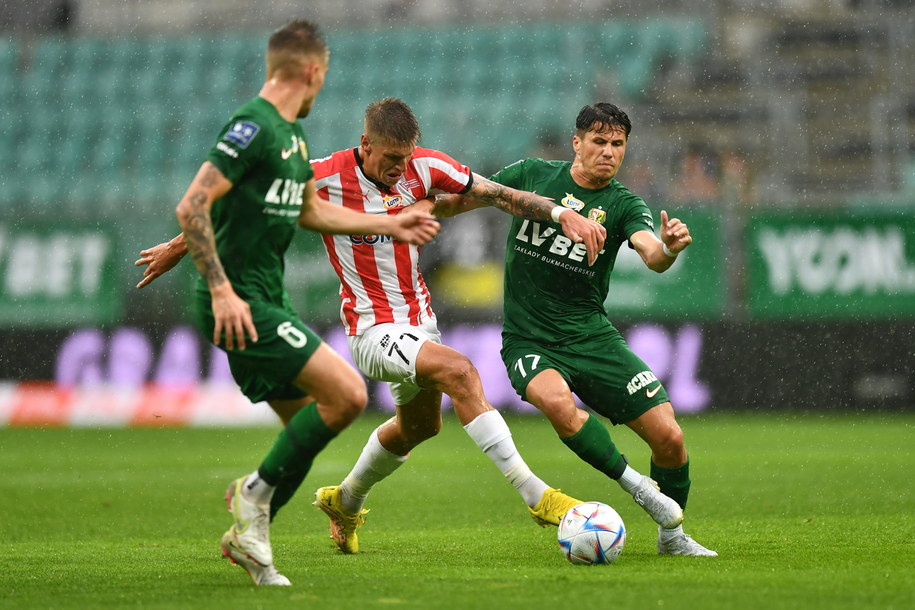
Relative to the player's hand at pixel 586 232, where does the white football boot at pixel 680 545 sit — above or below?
below

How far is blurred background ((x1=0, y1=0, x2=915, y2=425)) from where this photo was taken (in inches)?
627

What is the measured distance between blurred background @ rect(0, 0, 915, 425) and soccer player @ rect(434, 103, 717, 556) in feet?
28.4

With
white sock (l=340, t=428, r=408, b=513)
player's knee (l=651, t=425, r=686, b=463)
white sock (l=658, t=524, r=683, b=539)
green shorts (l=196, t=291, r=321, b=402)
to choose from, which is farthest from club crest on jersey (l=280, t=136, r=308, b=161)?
white sock (l=658, t=524, r=683, b=539)

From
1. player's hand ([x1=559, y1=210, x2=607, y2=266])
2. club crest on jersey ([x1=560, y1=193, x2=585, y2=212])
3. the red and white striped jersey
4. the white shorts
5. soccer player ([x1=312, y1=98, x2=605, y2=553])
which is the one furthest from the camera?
club crest on jersey ([x1=560, y1=193, x2=585, y2=212])

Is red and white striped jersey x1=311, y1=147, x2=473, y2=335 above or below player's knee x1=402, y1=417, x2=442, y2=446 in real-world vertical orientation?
above

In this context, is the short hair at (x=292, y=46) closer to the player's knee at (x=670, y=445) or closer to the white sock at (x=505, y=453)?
the white sock at (x=505, y=453)

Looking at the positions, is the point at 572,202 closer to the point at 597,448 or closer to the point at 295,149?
the point at 597,448

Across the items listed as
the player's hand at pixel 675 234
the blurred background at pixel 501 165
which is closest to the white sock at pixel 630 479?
the player's hand at pixel 675 234

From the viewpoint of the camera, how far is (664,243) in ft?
21.1

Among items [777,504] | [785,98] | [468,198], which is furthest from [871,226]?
[468,198]

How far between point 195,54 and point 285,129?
63.4 feet

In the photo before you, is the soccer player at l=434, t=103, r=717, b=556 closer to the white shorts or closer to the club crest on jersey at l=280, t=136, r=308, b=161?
the white shorts

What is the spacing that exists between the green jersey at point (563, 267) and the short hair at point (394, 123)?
0.93m

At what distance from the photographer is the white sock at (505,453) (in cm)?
631
